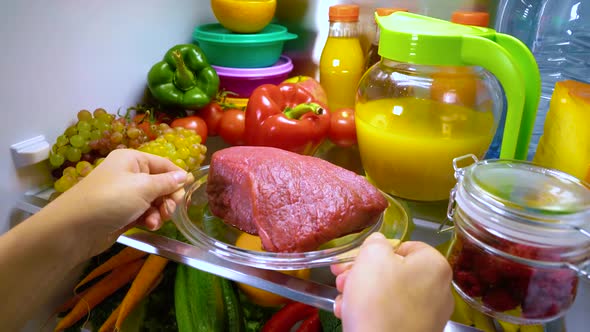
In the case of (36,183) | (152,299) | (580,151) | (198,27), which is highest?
(198,27)

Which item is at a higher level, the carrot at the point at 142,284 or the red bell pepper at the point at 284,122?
the red bell pepper at the point at 284,122

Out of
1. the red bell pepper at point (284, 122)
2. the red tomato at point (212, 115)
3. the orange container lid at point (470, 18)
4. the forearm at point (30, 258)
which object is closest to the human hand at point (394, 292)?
the forearm at point (30, 258)

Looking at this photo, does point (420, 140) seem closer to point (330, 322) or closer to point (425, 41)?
point (425, 41)

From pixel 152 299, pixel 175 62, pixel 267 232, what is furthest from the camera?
pixel 175 62

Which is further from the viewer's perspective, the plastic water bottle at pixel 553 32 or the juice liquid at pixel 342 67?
the juice liquid at pixel 342 67

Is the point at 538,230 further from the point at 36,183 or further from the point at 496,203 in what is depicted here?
the point at 36,183

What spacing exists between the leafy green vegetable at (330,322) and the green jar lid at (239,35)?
0.65 m

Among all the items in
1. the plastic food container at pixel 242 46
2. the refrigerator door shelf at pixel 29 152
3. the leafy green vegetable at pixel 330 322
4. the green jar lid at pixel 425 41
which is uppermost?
the green jar lid at pixel 425 41

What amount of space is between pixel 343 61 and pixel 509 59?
0.50 m

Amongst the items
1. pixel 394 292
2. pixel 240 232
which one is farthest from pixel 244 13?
pixel 394 292

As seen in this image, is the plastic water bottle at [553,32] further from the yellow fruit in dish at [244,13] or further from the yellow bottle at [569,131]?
the yellow fruit in dish at [244,13]

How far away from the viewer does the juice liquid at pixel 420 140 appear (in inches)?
28.4

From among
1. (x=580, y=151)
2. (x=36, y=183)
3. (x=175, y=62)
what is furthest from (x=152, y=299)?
(x=580, y=151)

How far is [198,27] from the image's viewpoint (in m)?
1.21
